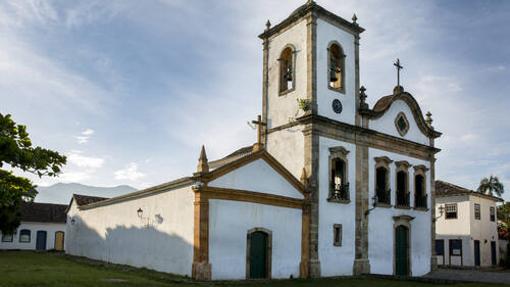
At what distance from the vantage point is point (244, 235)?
18250mm

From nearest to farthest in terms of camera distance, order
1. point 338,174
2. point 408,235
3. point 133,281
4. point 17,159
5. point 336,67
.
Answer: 1. point 17,159
2. point 133,281
3. point 338,174
4. point 336,67
5. point 408,235

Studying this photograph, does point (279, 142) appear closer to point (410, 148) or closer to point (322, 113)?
point (322, 113)

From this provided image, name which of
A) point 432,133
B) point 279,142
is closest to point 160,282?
point 279,142

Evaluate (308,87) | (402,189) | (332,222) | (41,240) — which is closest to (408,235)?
(402,189)

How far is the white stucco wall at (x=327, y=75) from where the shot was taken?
22.1 m

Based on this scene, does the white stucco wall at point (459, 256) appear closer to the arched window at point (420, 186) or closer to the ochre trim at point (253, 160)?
the arched window at point (420, 186)

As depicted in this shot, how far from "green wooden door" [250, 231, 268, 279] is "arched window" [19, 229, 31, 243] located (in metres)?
34.2

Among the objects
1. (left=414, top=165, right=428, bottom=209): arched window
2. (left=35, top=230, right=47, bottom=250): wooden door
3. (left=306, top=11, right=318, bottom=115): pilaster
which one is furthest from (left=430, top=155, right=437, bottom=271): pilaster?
(left=35, top=230, right=47, bottom=250): wooden door

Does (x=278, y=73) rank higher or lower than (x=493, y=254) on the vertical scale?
higher

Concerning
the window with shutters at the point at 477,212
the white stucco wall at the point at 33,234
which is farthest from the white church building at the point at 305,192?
the white stucco wall at the point at 33,234

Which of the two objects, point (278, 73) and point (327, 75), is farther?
point (278, 73)

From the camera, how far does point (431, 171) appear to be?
26875mm

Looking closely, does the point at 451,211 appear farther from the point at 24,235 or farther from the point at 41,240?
the point at 24,235

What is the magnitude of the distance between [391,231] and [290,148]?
6534 mm
